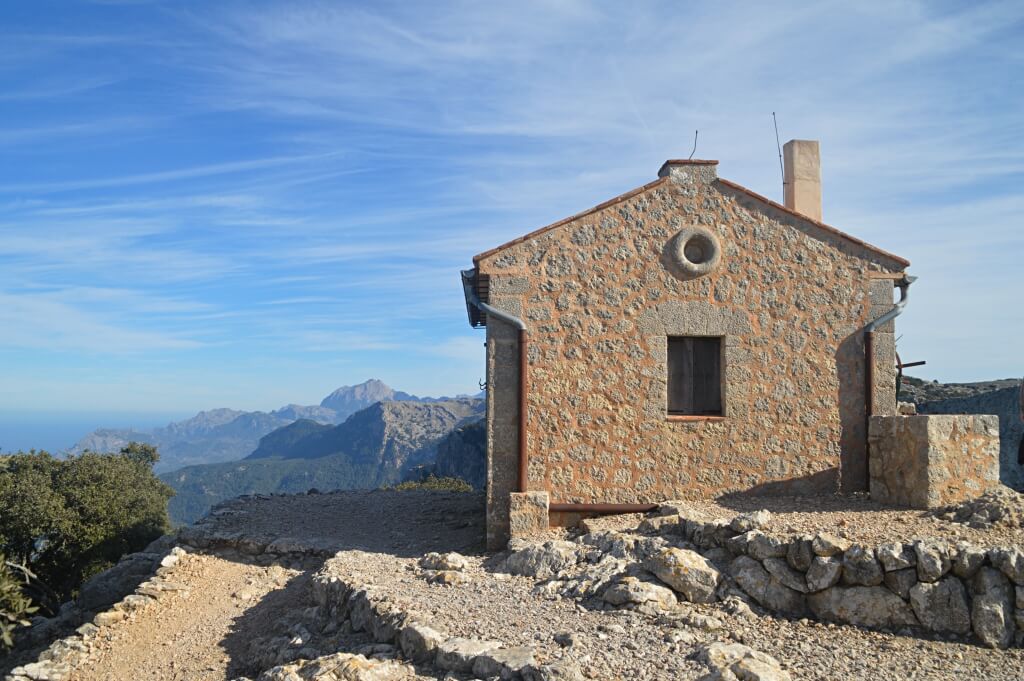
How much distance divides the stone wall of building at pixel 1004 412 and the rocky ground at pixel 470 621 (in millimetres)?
14429

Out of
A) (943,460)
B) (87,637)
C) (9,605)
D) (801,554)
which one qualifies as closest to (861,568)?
(801,554)

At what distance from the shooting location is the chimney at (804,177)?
13.1 meters

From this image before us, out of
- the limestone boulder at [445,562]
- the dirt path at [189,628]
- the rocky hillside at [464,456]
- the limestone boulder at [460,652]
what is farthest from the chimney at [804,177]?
the rocky hillside at [464,456]

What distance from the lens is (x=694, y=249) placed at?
11594 mm

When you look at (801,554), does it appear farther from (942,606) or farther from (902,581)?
(942,606)

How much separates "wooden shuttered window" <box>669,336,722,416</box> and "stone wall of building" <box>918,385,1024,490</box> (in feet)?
45.2

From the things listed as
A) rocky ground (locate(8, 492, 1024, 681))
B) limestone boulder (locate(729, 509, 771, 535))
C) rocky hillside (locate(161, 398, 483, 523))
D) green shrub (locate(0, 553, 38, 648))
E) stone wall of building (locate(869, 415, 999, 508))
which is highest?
stone wall of building (locate(869, 415, 999, 508))

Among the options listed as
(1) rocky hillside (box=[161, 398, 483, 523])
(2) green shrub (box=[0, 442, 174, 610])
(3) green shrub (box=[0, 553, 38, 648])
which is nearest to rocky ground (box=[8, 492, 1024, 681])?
(3) green shrub (box=[0, 553, 38, 648])

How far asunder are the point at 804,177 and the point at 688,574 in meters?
7.92

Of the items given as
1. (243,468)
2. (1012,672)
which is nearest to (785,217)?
(1012,672)

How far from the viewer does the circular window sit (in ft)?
37.4

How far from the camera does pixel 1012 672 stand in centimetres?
653

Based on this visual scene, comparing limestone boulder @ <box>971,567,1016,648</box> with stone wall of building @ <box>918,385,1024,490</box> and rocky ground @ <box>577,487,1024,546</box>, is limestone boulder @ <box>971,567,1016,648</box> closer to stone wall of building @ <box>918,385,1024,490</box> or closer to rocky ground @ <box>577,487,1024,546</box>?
rocky ground @ <box>577,487,1024,546</box>

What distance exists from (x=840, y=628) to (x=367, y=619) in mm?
4788
